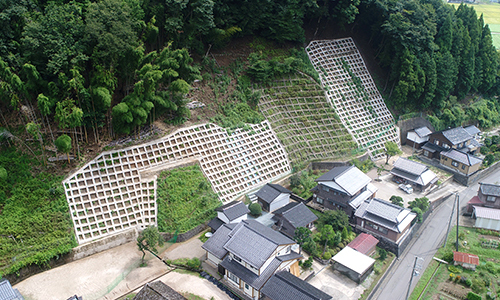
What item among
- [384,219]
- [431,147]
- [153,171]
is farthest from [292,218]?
[431,147]

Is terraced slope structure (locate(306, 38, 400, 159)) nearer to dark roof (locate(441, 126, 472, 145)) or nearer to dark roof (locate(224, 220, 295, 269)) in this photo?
dark roof (locate(441, 126, 472, 145))

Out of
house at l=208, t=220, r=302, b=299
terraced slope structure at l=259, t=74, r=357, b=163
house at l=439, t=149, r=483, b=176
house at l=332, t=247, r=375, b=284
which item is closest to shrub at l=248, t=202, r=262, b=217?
house at l=208, t=220, r=302, b=299

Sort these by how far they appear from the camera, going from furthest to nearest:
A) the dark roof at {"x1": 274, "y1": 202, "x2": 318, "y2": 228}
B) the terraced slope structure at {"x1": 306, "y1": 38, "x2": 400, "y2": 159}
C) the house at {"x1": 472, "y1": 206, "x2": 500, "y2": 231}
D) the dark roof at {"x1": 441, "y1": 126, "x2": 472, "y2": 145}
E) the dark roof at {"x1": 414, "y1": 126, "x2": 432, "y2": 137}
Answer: the dark roof at {"x1": 414, "y1": 126, "x2": 432, "y2": 137}, the terraced slope structure at {"x1": 306, "y1": 38, "x2": 400, "y2": 159}, the dark roof at {"x1": 441, "y1": 126, "x2": 472, "y2": 145}, the house at {"x1": 472, "y1": 206, "x2": 500, "y2": 231}, the dark roof at {"x1": 274, "y1": 202, "x2": 318, "y2": 228}

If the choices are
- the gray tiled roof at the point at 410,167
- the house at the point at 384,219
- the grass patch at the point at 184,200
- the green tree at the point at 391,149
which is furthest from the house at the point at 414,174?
the grass patch at the point at 184,200

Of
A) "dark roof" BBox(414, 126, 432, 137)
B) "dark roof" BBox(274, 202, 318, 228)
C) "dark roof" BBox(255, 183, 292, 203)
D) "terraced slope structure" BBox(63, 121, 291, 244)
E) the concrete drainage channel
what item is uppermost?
"terraced slope structure" BBox(63, 121, 291, 244)

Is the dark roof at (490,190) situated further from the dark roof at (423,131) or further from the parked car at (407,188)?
the dark roof at (423,131)

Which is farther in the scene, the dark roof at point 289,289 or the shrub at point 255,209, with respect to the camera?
the shrub at point 255,209
